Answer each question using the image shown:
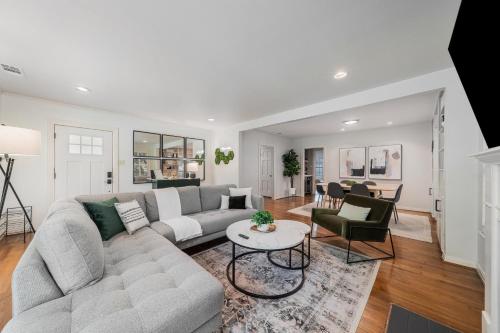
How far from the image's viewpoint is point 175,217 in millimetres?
2727

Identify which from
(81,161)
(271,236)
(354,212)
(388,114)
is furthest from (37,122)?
(388,114)

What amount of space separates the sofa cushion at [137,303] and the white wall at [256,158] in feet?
13.2

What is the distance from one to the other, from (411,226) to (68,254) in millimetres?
5125

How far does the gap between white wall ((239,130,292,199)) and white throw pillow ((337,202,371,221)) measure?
3.04 meters

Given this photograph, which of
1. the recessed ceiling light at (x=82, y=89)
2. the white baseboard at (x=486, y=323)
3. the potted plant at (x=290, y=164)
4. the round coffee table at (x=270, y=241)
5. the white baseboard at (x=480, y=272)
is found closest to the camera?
the white baseboard at (x=486, y=323)

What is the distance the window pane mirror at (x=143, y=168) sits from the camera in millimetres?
4402

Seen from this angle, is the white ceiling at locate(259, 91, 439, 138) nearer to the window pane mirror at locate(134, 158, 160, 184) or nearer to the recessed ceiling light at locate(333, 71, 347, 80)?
the recessed ceiling light at locate(333, 71, 347, 80)

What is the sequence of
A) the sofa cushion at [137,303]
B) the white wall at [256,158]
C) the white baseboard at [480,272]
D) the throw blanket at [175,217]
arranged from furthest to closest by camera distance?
the white wall at [256,158], the throw blanket at [175,217], the white baseboard at [480,272], the sofa cushion at [137,303]

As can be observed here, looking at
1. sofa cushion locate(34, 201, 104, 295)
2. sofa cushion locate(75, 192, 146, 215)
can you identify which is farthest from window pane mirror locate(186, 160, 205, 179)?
sofa cushion locate(34, 201, 104, 295)

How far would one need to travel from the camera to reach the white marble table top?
1754 millimetres

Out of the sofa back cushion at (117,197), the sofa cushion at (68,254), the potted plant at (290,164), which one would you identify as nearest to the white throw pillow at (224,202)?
the sofa back cushion at (117,197)

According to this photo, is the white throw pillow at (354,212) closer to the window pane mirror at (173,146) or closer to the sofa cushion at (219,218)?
the sofa cushion at (219,218)

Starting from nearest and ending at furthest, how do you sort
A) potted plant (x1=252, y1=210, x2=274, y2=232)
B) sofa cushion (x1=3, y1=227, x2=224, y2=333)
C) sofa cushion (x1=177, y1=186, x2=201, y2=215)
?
sofa cushion (x1=3, y1=227, x2=224, y2=333)
potted plant (x1=252, y1=210, x2=274, y2=232)
sofa cushion (x1=177, y1=186, x2=201, y2=215)

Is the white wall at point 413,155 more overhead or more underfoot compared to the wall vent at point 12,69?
more underfoot
